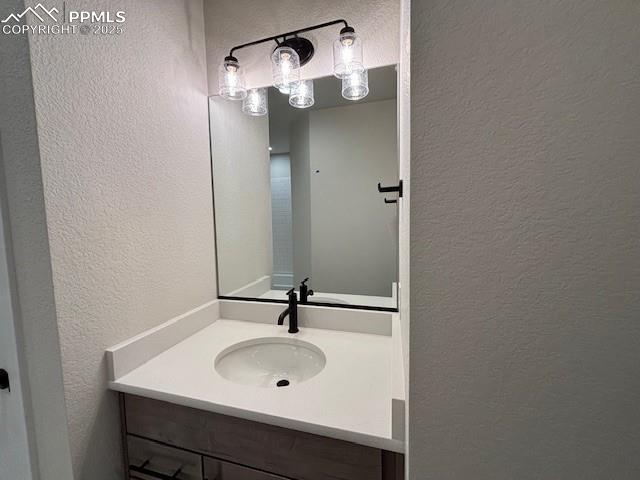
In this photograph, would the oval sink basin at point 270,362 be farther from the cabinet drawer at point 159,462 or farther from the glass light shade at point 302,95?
the glass light shade at point 302,95

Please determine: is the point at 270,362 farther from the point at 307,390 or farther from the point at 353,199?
the point at 353,199

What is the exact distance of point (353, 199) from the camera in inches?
46.8

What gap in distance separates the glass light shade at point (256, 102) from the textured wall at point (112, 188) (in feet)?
0.74

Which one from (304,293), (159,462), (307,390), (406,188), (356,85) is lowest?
(159,462)

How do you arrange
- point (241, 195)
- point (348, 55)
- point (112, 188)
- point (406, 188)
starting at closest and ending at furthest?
point (406, 188), point (112, 188), point (348, 55), point (241, 195)

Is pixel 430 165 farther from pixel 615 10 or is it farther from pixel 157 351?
pixel 157 351

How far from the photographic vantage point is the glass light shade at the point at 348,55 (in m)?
1.02

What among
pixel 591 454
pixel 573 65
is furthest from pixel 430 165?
pixel 591 454

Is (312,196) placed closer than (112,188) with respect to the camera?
No

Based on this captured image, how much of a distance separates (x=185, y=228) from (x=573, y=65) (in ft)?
3.85

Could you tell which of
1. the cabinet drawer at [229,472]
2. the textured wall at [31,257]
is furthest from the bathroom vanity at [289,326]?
the textured wall at [31,257]

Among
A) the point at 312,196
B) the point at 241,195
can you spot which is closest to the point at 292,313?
the point at 312,196

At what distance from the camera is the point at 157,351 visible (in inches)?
37.9

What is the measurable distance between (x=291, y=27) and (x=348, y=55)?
12.0 inches
